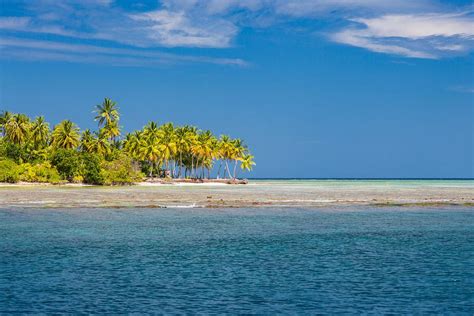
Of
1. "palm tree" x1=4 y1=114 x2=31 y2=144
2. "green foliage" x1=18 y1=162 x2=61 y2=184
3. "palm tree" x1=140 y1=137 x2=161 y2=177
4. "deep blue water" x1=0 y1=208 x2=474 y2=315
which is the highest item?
"palm tree" x1=4 y1=114 x2=31 y2=144

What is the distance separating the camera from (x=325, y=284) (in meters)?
15.8

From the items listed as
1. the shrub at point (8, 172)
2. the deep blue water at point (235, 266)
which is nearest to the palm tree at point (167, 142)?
the shrub at point (8, 172)

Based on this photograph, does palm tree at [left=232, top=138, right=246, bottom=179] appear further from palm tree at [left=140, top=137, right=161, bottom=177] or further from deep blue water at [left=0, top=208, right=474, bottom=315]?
deep blue water at [left=0, top=208, right=474, bottom=315]

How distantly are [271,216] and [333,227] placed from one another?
25.1 ft

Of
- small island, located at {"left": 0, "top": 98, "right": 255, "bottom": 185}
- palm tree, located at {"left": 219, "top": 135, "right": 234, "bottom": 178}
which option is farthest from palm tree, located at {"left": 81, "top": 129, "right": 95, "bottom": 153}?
palm tree, located at {"left": 219, "top": 135, "right": 234, "bottom": 178}

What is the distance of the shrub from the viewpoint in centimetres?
9694

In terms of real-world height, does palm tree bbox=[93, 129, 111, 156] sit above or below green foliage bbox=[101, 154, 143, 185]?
above

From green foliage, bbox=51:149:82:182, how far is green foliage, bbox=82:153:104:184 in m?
1.14

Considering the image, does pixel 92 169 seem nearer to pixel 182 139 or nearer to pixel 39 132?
pixel 39 132

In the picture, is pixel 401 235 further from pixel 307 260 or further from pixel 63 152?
pixel 63 152

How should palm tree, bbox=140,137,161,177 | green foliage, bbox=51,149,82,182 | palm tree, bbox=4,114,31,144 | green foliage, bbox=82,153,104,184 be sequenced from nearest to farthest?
green foliage, bbox=51,149,82,182, green foliage, bbox=82,153,104,184, palm tree, bbox=4,114,31,144, palm tree, bbox=140,137,161,177

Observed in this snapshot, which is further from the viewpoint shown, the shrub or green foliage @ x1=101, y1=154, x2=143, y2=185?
green foliage @ x1=101, y1=154, x2=143, y2=185

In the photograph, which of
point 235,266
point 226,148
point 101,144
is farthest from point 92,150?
point 235,266

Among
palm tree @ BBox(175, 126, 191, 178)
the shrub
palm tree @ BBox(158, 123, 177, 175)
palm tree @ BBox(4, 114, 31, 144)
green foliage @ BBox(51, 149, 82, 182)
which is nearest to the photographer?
the shrub
